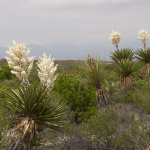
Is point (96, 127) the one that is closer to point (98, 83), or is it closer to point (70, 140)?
point (70, 140)

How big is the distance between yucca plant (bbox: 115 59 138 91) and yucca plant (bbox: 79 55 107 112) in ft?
9.53

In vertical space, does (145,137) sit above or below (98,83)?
below

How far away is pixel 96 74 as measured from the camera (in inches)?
276

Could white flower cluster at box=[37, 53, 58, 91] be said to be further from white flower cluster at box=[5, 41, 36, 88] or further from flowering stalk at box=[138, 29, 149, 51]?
flowering stalk at box=[138, 29, 149, 51]

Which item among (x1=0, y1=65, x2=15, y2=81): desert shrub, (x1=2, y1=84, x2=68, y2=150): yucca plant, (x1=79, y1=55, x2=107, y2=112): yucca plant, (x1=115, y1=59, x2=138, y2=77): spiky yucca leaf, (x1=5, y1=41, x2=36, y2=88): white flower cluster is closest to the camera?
(x1=2, y1=84, x2=68, y2=150): yucca plant

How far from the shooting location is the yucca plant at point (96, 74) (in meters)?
7.04

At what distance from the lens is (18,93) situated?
4.52 meters

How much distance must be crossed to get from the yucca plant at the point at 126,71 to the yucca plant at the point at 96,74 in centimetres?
290

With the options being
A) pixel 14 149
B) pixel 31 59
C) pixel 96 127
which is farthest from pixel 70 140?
pixel 31 59

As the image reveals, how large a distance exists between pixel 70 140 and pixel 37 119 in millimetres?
1154

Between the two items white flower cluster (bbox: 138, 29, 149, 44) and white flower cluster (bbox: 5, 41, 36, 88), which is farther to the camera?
white flower cluster (bbox: 138, 29, 149, 44)

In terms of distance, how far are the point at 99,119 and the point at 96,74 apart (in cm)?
238

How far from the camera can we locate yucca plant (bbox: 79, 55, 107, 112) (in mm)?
7035

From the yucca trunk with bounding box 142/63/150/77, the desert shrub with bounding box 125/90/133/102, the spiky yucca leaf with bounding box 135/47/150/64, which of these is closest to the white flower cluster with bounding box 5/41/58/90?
the desert shrub with bounding box 125/90/133/102
